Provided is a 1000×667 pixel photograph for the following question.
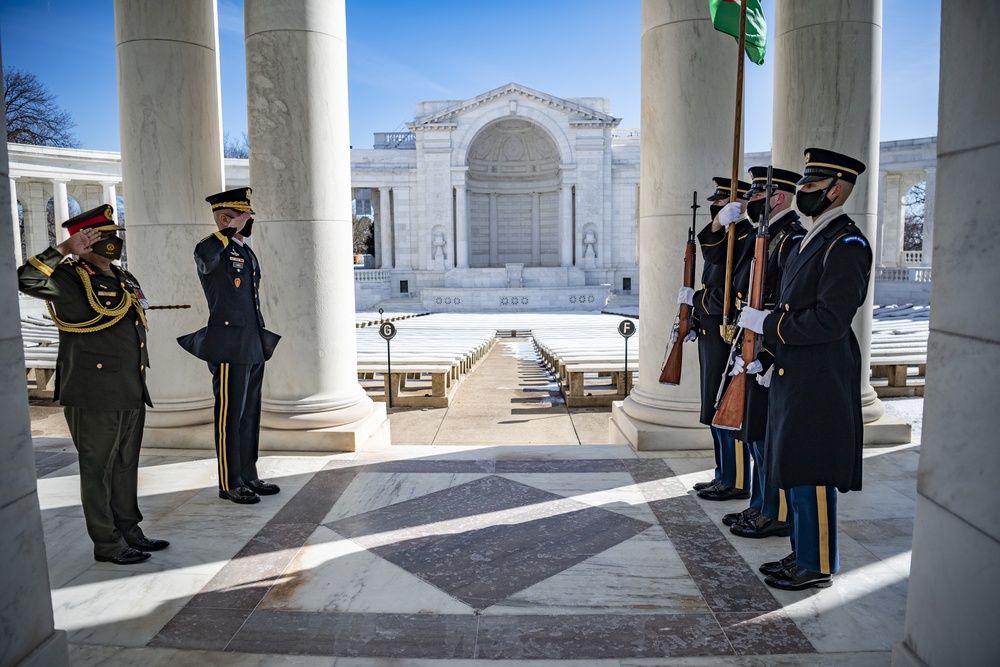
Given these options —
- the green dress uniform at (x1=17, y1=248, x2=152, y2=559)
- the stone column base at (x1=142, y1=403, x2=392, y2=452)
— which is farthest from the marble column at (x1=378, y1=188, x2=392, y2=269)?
the green dress uniform at (x1=17, y1=248, x2=152, y2=559)

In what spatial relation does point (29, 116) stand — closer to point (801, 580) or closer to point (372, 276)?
point (372, 276)

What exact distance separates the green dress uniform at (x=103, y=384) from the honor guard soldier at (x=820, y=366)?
4.49 meters

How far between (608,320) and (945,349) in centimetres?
2764

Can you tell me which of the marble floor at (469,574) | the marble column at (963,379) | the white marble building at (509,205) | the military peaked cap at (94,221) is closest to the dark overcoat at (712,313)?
the marble floor at (469,574)

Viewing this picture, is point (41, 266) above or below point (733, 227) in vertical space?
below

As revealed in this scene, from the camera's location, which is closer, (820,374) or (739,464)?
(820,374)

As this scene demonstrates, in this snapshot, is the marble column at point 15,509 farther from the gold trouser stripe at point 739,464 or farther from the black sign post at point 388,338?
the black sign post at point 388,338

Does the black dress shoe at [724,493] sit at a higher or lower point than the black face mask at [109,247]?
lower

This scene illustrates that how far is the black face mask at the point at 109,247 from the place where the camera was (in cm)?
492

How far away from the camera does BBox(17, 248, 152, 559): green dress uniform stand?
16.1ft

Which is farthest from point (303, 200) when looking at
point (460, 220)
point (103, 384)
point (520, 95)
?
point (520, 95)

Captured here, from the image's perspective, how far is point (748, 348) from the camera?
4.74m

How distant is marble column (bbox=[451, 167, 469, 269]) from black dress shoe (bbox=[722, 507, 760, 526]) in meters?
42.8

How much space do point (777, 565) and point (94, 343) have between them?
4987mm
